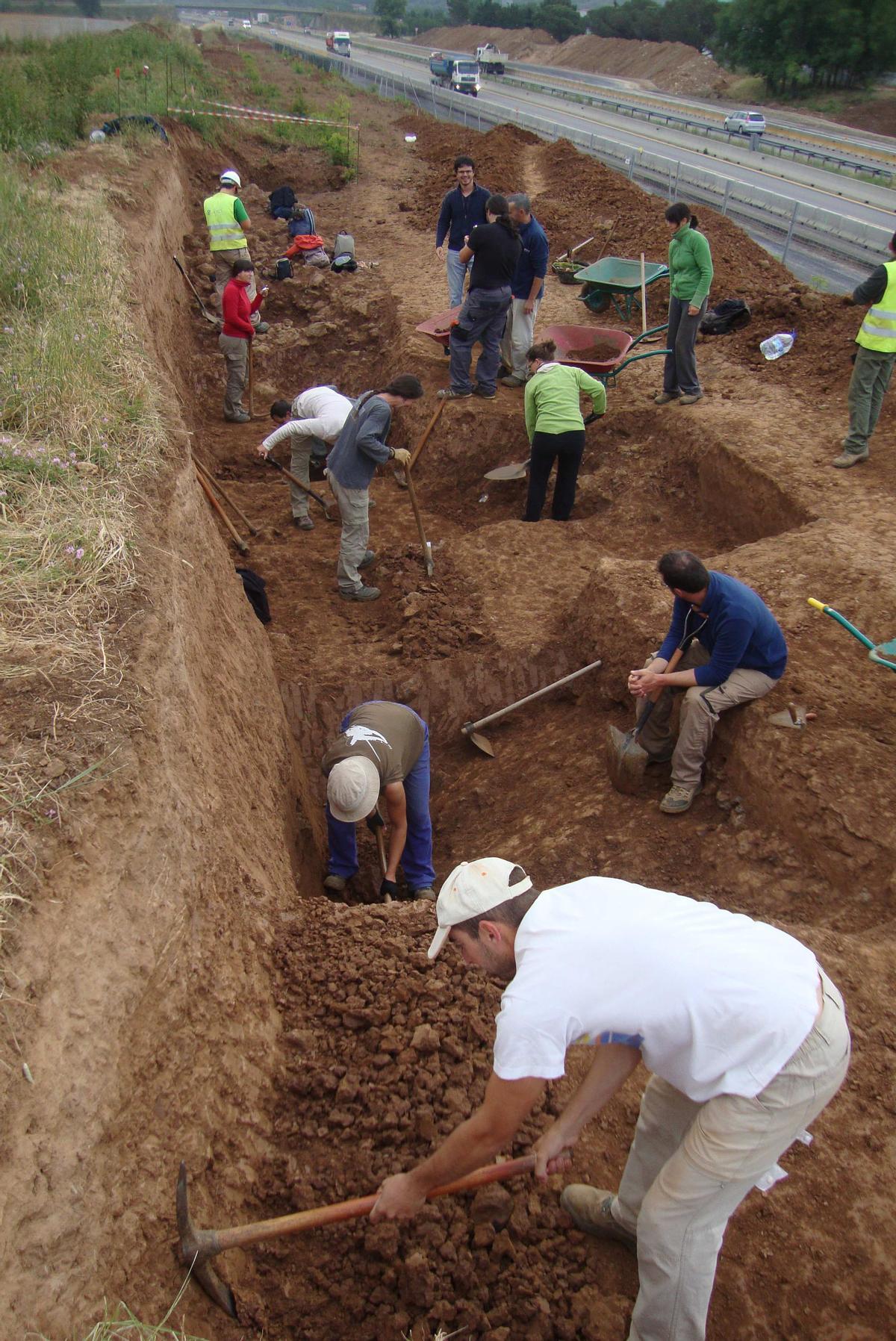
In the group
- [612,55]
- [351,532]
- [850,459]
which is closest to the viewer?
[351,532]

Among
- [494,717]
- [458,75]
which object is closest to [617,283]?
[494,717]

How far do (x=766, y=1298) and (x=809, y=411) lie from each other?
7900 millimetres

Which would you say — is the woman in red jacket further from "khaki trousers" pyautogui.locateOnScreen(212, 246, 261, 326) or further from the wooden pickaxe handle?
the wooden pickaxe handle

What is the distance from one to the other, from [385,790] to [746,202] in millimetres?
17979

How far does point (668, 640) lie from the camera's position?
15.7 ft

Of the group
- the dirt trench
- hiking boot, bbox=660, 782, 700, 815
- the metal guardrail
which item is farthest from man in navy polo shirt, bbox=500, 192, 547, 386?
the metal guardrail

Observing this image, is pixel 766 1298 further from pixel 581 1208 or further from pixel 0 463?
pixel 0 463

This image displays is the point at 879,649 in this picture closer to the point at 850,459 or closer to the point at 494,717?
the point at 494,717

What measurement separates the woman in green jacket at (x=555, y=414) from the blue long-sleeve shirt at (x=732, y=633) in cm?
316

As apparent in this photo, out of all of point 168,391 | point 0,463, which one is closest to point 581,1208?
point 0,463

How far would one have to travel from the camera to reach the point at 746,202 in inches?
699

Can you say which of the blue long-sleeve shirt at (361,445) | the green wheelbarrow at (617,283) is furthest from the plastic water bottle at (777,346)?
the blue long-sleeve shirt at (361,445)

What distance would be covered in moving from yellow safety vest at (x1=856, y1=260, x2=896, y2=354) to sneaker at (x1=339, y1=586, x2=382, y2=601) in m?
4.47

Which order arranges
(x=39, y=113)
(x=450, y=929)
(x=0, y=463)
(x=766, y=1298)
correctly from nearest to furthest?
(x=450, y=929) → (x=766, y=1298) → (x=0, y=463) → (x=39, y=113)
